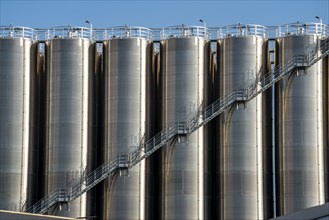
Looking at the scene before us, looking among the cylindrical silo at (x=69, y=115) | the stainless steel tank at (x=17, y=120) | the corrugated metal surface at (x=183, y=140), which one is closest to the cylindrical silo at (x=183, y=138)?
the corrugated metal surface at (x=183, y=140)

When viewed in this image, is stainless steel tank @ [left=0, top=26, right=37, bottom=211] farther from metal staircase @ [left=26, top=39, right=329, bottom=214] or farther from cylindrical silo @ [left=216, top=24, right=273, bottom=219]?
cylindrical silo @ [left=216, top=24, right=273, bottom=219]

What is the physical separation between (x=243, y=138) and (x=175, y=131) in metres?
6.28

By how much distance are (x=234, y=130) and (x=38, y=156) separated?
1861cm

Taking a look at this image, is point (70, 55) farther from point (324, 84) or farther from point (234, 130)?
point (324, 84)

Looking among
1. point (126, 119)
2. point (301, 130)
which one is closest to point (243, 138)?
point (301, 130)

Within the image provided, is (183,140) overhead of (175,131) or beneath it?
beneath

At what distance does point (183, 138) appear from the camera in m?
95.8

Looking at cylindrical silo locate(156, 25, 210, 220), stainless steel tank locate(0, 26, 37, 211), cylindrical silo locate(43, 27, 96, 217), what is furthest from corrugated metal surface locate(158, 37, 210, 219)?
stainless steel tank locate(0, 26, 37, 211)

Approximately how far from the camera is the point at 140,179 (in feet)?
313

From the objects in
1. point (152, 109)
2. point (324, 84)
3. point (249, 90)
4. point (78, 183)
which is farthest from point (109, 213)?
point (324, 84)

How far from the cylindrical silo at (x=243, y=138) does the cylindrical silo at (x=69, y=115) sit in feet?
40.5

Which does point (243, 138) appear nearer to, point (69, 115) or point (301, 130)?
point (301, 130)

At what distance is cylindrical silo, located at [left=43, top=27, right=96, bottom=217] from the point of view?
9531 cm

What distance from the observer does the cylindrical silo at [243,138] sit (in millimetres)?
94438
